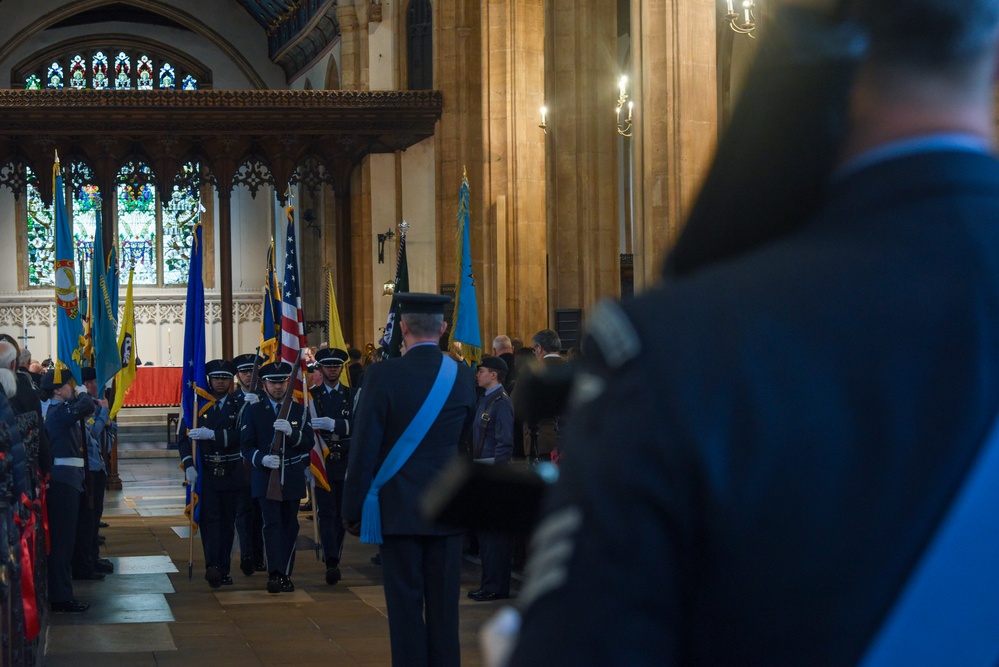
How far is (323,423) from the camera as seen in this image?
935 centimetres

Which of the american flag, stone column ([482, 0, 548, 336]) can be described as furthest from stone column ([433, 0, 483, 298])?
the american flag

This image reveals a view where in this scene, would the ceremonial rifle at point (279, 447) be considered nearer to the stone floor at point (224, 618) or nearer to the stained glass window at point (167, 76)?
the stone floor at point (224, 618)

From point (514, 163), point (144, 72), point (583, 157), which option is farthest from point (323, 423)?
point (144, 72)

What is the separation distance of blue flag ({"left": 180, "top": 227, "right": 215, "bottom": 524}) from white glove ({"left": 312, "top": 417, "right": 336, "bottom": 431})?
753mm

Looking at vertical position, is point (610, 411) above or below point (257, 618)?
above

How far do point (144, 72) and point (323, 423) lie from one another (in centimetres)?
2811

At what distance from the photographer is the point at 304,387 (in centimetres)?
924

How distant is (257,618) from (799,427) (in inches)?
290

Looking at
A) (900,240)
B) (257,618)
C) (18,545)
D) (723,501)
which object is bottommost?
(257,618)

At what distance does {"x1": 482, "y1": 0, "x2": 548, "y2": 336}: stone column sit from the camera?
1620 centimetres

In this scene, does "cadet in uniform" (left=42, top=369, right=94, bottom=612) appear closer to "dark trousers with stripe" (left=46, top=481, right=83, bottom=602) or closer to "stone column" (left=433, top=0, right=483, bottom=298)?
"dark trousers with stripe" (left=46, top=481, right=83, bottom=602)

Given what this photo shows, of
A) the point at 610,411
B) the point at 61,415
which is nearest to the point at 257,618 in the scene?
the point at 61,415

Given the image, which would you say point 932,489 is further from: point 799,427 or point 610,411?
point 610,411

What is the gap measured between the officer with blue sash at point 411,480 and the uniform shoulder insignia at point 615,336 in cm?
425
